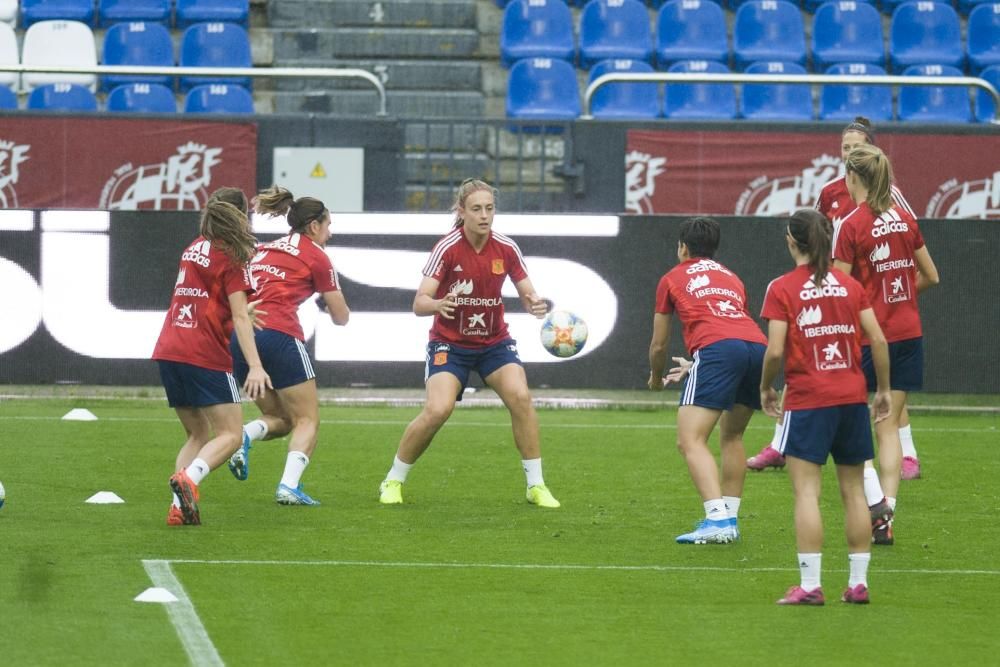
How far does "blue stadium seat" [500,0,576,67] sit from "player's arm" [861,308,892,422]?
42.5 ft

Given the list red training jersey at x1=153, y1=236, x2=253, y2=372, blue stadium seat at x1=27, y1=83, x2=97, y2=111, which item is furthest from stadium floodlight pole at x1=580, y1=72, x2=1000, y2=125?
red training jersey at x1=153, y1=236, x2=253, y2=372

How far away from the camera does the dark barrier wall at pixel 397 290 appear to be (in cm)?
1502

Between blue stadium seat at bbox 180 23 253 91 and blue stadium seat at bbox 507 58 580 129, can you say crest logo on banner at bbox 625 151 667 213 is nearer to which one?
blue stadium seat at bbox 507 58 580 129

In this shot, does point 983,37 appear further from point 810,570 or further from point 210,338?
point 810,570

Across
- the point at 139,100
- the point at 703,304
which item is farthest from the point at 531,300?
the point at 139,100

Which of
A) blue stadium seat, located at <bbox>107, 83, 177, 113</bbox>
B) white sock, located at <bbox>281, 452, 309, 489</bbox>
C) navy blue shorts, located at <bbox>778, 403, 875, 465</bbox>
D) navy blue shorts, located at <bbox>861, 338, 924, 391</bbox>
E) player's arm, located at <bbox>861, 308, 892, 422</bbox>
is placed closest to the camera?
navy blue shorts, located at <bbox>778, 403, 875, 465</bbox>

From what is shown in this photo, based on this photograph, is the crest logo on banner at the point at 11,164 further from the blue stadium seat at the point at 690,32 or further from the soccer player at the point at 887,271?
the soccer player at the point at 887,271

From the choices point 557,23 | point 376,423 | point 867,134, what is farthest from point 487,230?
point 557,23

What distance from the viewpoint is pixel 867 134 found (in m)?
10.0

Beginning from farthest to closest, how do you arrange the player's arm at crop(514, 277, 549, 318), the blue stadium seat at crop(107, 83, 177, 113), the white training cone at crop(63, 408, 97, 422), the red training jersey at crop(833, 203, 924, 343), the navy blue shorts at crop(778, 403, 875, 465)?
1. the blue stadium seat at crop(107, 83, 177, 113)
2. the white training cone at crop(63, 408, 97, 422)
3. the player's arm at crop(514, 277, 549, 318)
4. the red training jersey at crop(833, 203, 924, 343)
5. the navy blue shorts at crop(778, 403, 875, 465)

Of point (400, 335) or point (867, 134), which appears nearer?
point (867, 134)

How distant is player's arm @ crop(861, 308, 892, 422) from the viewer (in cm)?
720

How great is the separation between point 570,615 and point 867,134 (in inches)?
171

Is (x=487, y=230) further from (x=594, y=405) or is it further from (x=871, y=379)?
(x=594, y=405)
